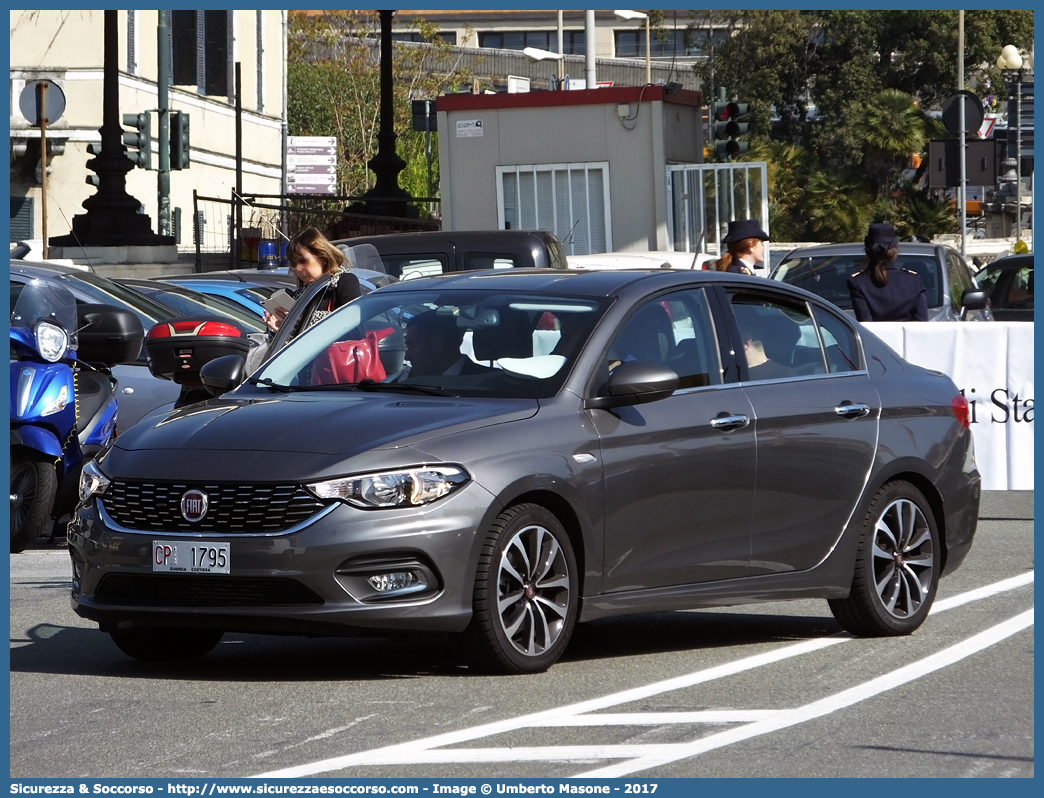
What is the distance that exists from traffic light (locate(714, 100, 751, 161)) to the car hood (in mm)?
20926

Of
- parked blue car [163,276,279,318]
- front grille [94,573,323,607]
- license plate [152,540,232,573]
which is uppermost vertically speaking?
parked blue car [163,276,279,318]

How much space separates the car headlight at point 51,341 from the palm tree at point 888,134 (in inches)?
2083

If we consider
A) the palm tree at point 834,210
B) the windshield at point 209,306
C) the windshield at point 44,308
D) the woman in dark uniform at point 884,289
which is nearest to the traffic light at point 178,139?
the windshield at point 209,306

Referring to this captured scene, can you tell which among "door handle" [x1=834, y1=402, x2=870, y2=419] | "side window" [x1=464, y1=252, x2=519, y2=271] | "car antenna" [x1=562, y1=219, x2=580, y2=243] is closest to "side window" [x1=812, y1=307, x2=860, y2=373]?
"door handle" [x1=834, y1=402, x2=870, y2=419]

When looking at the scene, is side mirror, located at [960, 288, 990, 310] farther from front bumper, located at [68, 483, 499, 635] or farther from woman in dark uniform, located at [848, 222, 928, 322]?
front bumper, located at [68, 483, 499, 635]

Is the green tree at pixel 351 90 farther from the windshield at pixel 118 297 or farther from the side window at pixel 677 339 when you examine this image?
the side window at pixel 677 339

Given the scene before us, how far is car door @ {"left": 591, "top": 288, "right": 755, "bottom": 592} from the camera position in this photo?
7645mm

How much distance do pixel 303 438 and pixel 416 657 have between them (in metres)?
1.30

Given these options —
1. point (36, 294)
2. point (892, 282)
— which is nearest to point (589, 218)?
point (892, 282)

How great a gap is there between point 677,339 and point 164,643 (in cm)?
243

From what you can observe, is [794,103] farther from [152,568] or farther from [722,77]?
[152,568]

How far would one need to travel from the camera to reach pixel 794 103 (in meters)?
69.9

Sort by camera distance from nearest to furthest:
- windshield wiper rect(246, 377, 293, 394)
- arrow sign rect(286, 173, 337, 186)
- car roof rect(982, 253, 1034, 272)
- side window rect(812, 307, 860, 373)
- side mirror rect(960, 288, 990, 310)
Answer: windshield wiper rect(246, 377, 293, 394)
side window rect(812, 307, 860, 373)
side mirror rect(960, 288, 990, 310)
car roof rect(982, 253, 1034, 272)
arrow sign rect(286, 173, 337, 186)

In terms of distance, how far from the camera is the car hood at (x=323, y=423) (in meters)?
7.11
